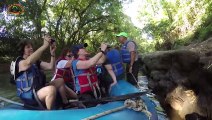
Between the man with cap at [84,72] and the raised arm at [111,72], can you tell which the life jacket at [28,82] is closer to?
the man with cap at [84,72]

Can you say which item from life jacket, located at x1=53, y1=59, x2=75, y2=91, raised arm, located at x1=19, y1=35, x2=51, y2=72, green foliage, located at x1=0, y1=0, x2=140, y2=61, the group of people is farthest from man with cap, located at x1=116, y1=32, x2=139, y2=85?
green foliage, located at x1=0, y1=0, x2=140, y2=61

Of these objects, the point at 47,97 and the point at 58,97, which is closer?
the point at 47,97

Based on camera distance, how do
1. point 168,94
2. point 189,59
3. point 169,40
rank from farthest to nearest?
1. point 169,40
2. point 168,94
3. point 189,59

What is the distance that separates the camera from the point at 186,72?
8008 millimetres

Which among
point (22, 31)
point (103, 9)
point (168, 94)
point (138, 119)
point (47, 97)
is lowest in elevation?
point (168, 94)

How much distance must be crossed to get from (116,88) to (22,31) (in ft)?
48.2

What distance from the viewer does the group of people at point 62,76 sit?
3826mm

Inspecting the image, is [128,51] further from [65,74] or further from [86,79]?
[86,79]

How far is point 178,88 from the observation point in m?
8.34

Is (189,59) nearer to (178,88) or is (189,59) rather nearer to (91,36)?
(178,88)

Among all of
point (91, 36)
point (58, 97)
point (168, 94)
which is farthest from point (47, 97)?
point (91, 36)

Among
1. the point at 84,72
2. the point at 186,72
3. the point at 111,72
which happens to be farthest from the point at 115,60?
the point at 186,72

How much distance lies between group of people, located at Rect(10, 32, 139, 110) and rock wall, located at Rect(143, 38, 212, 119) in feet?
9.60

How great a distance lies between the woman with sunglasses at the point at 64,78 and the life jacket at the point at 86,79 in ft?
1.02
